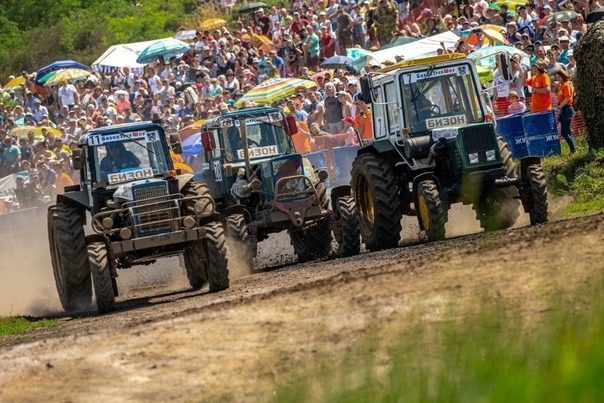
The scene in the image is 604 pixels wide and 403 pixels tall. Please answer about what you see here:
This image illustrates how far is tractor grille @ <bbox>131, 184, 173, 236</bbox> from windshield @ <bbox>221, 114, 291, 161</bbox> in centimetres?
292

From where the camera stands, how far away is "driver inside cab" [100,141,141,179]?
1568 centimetres

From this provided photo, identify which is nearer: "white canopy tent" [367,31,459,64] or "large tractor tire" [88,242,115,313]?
"large tractor tire" [88,242,115,313]

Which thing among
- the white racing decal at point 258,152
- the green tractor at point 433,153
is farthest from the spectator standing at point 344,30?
the green tractor at point 433,153

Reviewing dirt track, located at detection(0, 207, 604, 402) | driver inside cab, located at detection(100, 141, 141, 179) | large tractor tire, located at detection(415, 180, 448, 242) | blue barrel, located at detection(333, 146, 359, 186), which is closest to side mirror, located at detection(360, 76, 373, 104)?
large tractor tire, located at detection(415, 180, 448, 242)

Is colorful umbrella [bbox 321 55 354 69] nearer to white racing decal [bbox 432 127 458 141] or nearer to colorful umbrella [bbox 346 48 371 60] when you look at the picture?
colorful umbrella [bbox 346 48 371 60]

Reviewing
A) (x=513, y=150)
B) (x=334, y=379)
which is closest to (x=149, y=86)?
(x=513, y=150)

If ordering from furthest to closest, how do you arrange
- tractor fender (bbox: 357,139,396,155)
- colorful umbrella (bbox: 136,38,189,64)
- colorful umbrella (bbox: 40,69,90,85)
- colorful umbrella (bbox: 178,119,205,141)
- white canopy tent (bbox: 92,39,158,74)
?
white canopy tent (bbox: 92,39,158,74)
colorful umbrella (bbox: 40,69,90,85)
colorful umbrella (bbox: 136,38,189,64)
colorful umbrella (bbox: 178,119,205,141)
tractor fender (bbox: 357,139,396,155)

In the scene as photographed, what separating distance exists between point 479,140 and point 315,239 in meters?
3.40

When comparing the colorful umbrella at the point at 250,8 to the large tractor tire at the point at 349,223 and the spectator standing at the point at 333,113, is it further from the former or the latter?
the large tractor tire at the point at 349,223

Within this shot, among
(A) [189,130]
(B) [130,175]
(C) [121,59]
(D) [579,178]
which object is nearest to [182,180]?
(B) [130,175]

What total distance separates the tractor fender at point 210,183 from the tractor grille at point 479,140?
4.33 m

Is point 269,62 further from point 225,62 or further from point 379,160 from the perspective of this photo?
point 379,160

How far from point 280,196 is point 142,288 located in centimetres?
283

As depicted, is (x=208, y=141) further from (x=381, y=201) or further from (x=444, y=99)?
(x=444, y=99)
